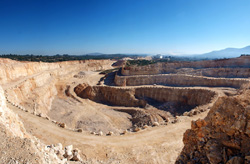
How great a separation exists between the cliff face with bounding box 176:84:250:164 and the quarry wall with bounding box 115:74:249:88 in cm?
2627

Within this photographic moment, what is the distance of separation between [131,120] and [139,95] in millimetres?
7463

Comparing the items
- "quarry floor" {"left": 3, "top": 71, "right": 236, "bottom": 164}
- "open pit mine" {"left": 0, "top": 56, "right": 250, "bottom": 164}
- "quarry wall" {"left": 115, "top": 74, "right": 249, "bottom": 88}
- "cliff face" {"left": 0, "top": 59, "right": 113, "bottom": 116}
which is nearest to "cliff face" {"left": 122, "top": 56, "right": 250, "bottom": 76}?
"open pit mine" {"left": 0, "top": 56, "right": 250, "bottom": 164}

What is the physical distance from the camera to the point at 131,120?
25.8 metres

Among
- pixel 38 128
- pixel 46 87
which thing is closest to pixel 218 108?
pixel 38 128

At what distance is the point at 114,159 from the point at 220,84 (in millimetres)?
27739

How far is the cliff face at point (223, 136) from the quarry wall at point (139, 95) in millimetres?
20607

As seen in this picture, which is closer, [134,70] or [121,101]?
[121,101]

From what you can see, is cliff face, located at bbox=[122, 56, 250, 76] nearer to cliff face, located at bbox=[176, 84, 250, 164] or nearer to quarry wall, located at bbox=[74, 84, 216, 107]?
quarry wall, located at bbox=[74, 84, 216, 107]

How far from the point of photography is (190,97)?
27172mm

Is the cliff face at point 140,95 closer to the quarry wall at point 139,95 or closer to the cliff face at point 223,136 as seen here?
the quarry wall at point 139,95

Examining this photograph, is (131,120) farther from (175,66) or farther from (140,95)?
(175,66)

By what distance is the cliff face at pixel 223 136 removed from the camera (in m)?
5.12

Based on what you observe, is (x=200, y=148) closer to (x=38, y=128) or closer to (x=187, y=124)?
(x=187, y=124)

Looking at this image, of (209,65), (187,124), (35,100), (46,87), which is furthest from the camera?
(209,65)
